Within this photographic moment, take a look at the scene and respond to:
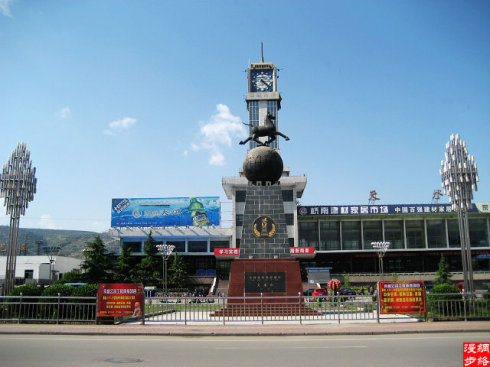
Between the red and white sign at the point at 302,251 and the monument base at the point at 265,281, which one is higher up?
the red and white sign at the point at 302,251

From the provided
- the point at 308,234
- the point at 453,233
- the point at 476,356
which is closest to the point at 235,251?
the point at 308,234

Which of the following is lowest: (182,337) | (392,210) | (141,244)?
(182,337)

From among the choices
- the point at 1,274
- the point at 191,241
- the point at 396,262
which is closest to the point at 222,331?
the point at 191,241

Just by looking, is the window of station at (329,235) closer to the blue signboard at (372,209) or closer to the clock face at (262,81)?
the blue signboard at (372,209)

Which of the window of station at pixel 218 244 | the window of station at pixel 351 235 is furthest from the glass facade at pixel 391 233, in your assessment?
the window of station at pixel 218 244

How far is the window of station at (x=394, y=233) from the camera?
2248 inches

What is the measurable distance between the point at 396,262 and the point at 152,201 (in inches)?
1331

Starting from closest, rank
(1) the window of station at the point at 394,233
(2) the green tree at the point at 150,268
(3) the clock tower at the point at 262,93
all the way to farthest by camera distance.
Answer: (2) the green tree at the point at 150,268 → (1) the window of station at the point at 394,233 → (3) the clock tower at the point at 262,93

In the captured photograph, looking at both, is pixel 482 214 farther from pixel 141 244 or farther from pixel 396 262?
pixel 141 244

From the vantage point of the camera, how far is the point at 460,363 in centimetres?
757

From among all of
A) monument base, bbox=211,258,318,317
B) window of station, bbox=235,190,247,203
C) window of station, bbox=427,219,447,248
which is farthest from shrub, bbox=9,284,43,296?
window of station, bbox=427,219,447,248

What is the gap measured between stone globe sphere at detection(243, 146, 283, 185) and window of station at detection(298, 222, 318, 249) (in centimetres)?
3756

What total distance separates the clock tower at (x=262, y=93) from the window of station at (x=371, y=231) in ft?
61.5

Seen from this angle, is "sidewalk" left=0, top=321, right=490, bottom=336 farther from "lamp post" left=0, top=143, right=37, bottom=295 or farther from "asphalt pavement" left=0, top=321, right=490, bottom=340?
"lamp post" left=0, top=143, right=37, bottom=295
